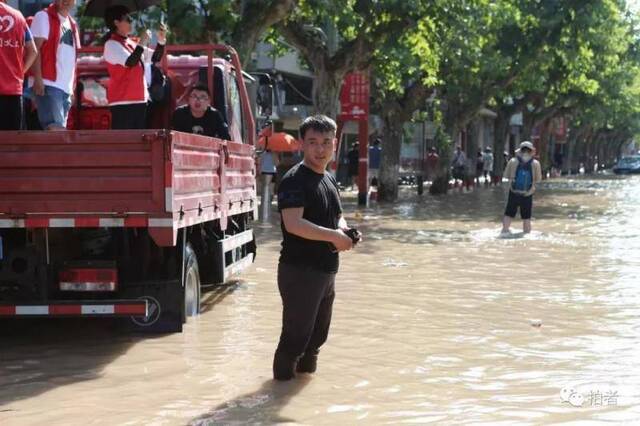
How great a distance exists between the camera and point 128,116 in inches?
324

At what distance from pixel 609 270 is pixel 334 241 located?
7545 millimetres

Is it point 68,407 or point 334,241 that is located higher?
point 334,241

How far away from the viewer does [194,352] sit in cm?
710

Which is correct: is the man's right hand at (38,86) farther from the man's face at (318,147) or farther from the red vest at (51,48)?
the man's face at (318,147)

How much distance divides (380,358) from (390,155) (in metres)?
21.0

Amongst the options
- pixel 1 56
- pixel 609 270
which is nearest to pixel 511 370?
pixel 1 56

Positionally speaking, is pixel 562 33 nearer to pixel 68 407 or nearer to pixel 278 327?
pixel 278 327

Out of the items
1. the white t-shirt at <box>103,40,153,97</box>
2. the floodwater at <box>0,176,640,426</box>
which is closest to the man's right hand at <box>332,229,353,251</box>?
the floodwater at <box>0,176,640,426</box>

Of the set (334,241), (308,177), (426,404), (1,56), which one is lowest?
(426,404)

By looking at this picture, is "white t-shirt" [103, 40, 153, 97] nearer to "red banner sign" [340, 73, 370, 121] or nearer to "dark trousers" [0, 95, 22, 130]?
"dark trousers" [0, 95, 22, 130]

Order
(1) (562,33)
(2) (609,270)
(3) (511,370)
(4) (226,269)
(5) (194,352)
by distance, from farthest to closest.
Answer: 1. (1) (562,33)
2. (2) (609,270)
3. (4) (226,269)
4. (5) (194,352)
5. (3) (511,370)

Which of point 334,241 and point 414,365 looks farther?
point 414,365

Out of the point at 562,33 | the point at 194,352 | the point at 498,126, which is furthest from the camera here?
the point at 498,126

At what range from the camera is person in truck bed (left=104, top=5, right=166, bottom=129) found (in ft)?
26.5
